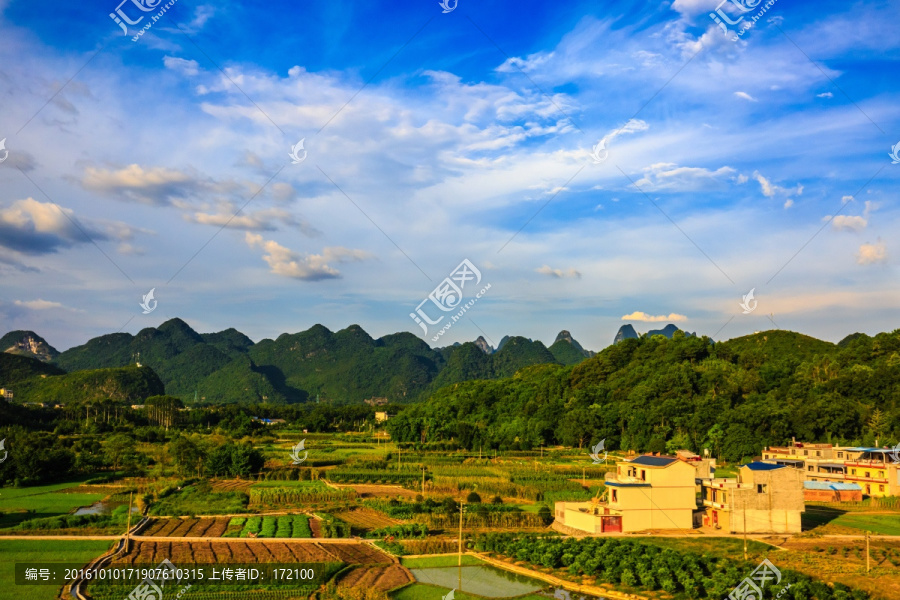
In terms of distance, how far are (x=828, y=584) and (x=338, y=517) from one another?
1660 cm

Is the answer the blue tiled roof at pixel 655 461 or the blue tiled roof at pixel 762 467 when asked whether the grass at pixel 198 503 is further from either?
the blue tiled roof at pixel 762 467

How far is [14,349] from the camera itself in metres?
170

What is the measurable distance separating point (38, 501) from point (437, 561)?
19568 mm

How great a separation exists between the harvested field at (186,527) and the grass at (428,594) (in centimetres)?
813

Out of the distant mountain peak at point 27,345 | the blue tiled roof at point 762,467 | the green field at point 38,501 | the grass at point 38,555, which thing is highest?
the distant mountain peak at point 27,345

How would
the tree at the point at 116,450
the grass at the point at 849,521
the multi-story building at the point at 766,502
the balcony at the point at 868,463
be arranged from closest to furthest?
the multi-story building at the point at 766,502 < the grass at the point at 849,521 < the balcony at the point at 868,463 < the tree at the point at 116,450

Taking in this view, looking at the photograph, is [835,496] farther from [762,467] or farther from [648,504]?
[648,504]

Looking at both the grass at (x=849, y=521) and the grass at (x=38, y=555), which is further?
the grass at (x=849, y=521)

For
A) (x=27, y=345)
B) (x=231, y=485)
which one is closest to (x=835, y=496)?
(x=231, y=485)

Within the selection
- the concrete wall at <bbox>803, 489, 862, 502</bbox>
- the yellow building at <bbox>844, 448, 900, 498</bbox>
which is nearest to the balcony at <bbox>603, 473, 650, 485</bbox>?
the concrete wall at <bbox>803, 489, 862, 502</bbox>

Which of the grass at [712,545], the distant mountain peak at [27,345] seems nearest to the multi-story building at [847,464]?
the grass at [712,545]

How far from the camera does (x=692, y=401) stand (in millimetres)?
49438

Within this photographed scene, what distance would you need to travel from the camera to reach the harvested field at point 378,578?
1638 cm

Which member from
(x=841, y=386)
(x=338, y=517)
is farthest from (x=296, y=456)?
(x=841, y=386)
